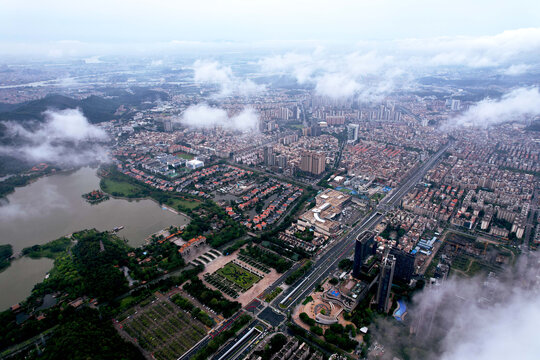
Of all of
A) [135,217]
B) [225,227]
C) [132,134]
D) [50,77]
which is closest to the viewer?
[225,227]

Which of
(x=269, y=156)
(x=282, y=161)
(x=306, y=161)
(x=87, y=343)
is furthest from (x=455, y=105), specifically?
(x=87, y=343)

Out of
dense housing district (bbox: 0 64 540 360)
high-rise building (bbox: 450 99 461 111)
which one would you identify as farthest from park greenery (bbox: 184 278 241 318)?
high-rise building (bbox: 450 99 461 111)

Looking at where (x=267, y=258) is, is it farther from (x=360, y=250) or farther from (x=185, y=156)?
(x=185, y=156)

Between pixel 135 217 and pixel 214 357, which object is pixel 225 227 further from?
pixel 214 357

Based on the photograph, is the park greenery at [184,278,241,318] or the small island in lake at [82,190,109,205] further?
the small island in lake at [82,190,109,205]

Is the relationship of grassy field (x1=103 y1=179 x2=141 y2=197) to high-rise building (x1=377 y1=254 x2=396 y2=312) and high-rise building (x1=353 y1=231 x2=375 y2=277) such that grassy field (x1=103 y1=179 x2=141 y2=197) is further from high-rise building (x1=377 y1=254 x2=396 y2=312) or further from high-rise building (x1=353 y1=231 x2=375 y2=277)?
high-rise building (x1=377 y1=254 x2=396 y2=312)

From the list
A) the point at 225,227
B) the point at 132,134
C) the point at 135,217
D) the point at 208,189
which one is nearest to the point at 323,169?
the point at 208,189
